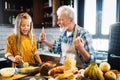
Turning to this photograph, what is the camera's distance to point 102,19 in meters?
3.09

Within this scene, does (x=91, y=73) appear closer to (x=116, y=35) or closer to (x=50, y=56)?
(x=116, y=35)

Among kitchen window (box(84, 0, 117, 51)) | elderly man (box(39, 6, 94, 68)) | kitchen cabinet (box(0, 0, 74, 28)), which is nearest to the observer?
elderly man (box(39, 6, 94, 68))

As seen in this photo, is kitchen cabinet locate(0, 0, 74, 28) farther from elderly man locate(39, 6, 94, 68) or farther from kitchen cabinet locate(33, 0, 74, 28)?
elderly man locate(39, 6, 94, 68)

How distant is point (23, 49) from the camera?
2.04 meters

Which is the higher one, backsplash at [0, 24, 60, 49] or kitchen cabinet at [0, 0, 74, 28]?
kitchen cabinet at [0, 0, 74, 28]

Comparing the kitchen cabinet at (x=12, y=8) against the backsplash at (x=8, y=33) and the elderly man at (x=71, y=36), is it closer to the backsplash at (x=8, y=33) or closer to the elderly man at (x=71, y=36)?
the backsplash at (x=8, y=33)

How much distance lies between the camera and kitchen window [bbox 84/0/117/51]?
118 inches

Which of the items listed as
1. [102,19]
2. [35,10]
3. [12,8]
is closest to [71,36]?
[102,19]

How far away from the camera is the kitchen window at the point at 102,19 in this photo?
3002 mm

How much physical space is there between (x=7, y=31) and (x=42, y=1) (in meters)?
1.00

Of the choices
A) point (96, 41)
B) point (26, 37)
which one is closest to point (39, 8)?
point (96, 41)

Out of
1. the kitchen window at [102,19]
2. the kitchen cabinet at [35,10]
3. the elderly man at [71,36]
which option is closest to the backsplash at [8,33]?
the kitchen cabinet at [35,10]

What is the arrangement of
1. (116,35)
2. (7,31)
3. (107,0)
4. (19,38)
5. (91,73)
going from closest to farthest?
(91,73)
(116,35)
(19,38)
(107,0)
(7,31)

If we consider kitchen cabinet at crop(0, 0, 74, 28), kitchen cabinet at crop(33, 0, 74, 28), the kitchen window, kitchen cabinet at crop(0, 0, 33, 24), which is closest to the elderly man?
the kitchen window
